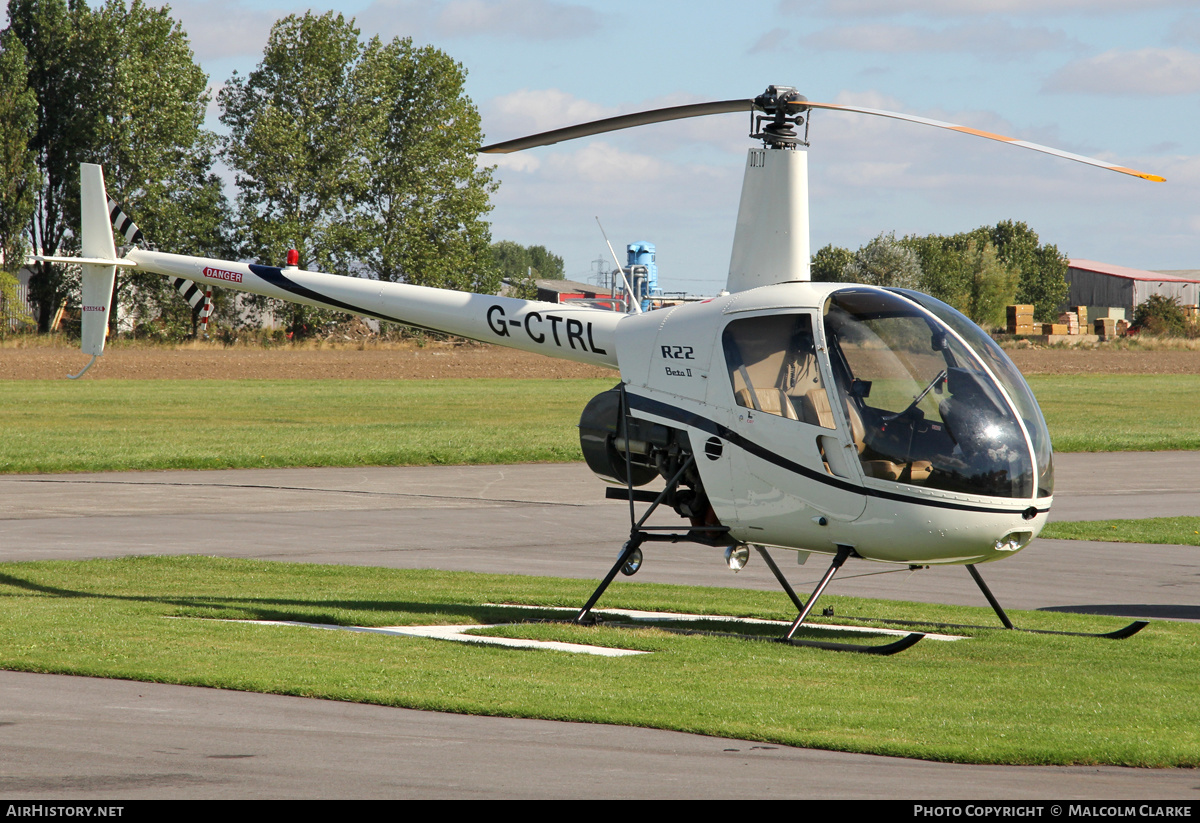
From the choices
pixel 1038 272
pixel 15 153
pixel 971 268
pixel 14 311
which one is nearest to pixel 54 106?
pixel 15 153

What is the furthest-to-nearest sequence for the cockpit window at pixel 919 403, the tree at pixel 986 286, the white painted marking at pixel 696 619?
1. the tree at pixel 986 286
2. the white painted marking at pixel 696 619
3. the cockpit window at pixel 919 403

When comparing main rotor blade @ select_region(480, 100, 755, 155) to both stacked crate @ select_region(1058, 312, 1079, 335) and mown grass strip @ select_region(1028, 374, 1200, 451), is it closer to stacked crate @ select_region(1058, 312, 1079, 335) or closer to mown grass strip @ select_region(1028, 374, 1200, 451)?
mown grass strip @ select_region(1028, 374, 1200, 451)

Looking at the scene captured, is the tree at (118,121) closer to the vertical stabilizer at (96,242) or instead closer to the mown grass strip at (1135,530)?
the vertical stabilizer at (96,242)

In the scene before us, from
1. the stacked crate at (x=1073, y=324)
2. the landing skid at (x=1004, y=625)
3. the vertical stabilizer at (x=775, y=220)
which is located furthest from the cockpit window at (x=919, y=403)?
the stacked crate at (x=1073, y=324)

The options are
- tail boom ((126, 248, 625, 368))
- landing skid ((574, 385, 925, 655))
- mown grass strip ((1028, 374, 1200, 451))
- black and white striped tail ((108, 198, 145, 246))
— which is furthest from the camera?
mown grass strip ((1028, 374, 1200, 451))

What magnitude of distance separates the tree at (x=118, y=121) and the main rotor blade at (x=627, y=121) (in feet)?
182

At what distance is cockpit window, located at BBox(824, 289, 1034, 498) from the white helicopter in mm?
11

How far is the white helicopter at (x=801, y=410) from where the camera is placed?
9.05m

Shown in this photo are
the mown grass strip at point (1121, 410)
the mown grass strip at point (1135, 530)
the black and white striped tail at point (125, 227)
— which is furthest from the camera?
the mown grass strip at point (1121, 410)

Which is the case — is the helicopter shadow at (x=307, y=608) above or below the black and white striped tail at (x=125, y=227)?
below

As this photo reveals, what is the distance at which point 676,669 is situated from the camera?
891 cm

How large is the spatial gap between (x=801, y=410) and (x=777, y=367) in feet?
1.45

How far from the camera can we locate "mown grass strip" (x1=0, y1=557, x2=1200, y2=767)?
7086 millimetres

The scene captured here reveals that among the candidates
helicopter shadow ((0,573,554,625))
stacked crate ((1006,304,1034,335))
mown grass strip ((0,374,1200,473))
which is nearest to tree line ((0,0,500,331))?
mown grass strip ((0,374,1200,473))
